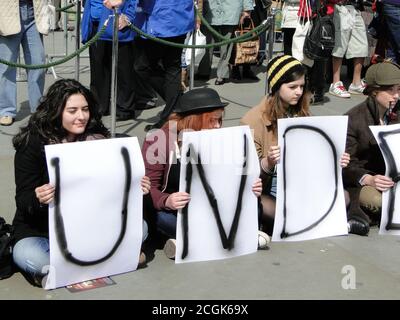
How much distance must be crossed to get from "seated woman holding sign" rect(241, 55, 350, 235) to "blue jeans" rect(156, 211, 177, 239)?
0.64 meters

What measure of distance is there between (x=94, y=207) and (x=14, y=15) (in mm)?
3159

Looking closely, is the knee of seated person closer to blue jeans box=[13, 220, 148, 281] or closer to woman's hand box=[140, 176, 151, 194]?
woman's hand box=[140, 176, 151, 194]

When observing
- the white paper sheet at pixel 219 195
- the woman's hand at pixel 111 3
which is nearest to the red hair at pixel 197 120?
the white paper sheet at pixel 219 195

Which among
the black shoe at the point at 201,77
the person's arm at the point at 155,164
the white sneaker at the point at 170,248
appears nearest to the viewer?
the white sneaker at the point at 170,248

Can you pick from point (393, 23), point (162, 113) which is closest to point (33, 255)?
point (162, 113)

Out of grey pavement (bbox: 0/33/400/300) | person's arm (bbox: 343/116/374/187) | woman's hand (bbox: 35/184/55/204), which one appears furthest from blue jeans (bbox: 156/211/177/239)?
person's arm (bbox: 343/116/374/187)

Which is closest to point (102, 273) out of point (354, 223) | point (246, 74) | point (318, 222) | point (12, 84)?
point (318, 222)

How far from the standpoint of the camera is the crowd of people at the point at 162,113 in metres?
3.69

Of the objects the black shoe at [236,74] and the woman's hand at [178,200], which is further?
the black shoe at [236,74]

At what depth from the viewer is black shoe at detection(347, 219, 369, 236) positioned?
178 inches

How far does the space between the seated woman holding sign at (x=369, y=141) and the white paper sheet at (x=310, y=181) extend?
0.24m

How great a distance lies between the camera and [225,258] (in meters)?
4.02

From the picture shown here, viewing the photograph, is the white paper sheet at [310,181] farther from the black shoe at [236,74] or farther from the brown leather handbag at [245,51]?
the black shoe at [236,74]

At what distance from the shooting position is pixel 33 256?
355 centimetres
